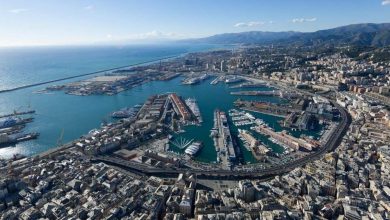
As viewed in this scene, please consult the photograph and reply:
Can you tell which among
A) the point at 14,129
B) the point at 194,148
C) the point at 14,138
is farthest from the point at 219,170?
the point at 14,129

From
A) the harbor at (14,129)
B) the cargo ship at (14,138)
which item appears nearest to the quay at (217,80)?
the harbor at (14,129)

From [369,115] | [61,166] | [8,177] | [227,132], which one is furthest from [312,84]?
[8,177]

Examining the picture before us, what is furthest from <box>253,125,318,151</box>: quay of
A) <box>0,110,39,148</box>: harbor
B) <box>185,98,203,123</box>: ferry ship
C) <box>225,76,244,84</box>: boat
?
<box>225,76,244,84</box>: boat

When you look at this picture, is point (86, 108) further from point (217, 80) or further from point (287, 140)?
point (287, 140)

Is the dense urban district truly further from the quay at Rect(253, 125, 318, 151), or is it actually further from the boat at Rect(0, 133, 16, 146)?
the boat at Rect(0, 133, 16, 146)

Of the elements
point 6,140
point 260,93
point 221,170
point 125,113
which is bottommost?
point 221,170

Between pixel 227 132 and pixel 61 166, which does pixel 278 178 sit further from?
pixel 61 166

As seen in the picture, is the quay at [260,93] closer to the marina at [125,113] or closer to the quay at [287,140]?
the quay at [287,140]
